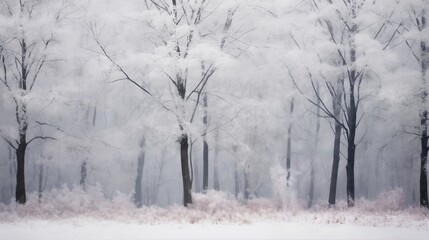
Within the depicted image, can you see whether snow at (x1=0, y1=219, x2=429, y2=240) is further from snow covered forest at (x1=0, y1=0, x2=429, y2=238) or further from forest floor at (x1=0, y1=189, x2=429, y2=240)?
snow covered forest at (x1=0, y1=0, x2=429, y2=238)

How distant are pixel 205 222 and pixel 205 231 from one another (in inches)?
64.1

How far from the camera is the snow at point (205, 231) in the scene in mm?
9539

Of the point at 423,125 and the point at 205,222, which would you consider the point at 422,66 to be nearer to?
the point at 423,125

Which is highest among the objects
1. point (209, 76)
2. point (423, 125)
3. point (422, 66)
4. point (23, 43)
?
point (23, 43)

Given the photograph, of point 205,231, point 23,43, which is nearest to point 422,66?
point 205,231

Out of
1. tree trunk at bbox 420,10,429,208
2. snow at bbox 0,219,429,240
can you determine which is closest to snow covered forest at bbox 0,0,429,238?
tree trunk at bbox 420,10,429,208

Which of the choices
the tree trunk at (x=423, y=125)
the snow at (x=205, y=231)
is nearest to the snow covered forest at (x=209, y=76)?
the tree trunk at (x=423, y=125)

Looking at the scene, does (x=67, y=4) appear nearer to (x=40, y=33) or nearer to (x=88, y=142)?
(x=40, y=33)

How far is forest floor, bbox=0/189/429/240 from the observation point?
9797 mm

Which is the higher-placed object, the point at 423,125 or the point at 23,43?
the point at 23,43

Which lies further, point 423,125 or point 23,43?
point 23,43

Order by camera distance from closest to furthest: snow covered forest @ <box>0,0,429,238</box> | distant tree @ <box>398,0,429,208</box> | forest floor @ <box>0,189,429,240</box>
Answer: forest floor @ <box>0,189,429,240</box> → snow covered forest @ <box>0,0,429,238</box> → distant tree @ <box>398,0,429,208</box>

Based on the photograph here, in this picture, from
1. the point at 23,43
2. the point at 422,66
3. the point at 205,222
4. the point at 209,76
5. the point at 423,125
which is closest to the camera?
the point at 205,222

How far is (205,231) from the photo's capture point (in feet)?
33.6
